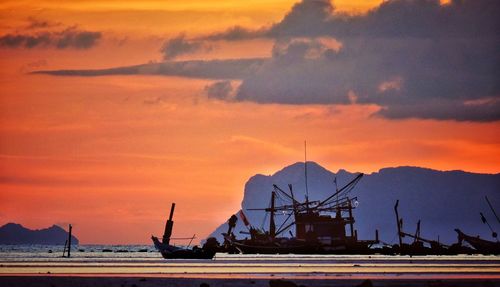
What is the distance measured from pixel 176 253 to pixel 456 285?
347 ft

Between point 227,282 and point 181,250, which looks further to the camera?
point 181,250

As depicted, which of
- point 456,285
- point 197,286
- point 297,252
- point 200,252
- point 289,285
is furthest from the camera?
point 297,252

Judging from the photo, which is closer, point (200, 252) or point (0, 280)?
point (0, 280)

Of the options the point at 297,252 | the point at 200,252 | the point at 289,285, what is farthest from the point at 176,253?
the point at 289,285

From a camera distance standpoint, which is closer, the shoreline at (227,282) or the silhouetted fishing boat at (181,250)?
the shoreline at (227,282)

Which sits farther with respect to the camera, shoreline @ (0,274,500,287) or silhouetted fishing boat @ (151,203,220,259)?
silhouetted fishing boat @ (151,203,220,259)

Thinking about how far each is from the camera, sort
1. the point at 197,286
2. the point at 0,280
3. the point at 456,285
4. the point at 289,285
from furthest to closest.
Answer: the point at 0,280, the point at 197,286, the point at 456,285, the point at 289,285

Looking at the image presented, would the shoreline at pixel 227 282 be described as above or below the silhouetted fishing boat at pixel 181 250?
below

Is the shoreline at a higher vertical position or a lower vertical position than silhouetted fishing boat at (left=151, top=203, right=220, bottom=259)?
lower

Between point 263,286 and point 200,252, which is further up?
point 200,252

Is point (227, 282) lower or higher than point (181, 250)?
lower

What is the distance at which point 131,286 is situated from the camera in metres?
72.3

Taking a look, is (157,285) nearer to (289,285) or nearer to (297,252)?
(289,285)

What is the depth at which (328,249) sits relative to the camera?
7825 inches
